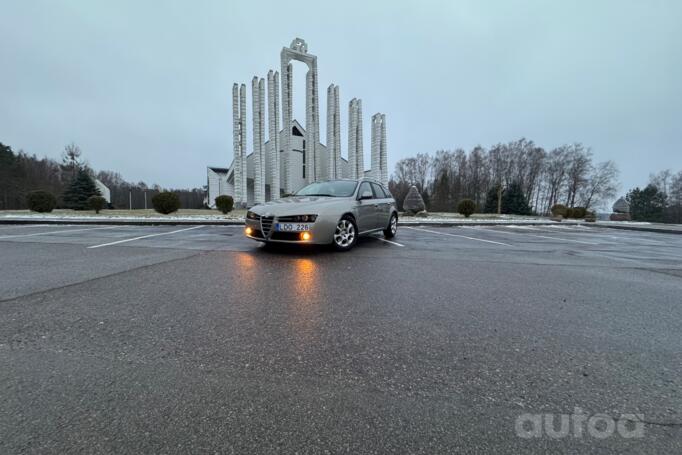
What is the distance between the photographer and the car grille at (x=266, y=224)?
5547 mm

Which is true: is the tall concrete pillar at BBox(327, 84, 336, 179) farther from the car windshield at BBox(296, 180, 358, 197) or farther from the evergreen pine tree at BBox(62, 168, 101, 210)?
the evergreen pine tree at BBox(62, 168, 101, 210)

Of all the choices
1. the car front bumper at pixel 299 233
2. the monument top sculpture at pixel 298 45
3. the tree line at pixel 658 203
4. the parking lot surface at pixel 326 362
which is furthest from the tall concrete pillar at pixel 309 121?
the tree line at pixel 658 203

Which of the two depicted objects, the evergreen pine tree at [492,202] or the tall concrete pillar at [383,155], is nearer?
the tall concrete pillar at [383,155]

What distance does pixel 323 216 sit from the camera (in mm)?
5535

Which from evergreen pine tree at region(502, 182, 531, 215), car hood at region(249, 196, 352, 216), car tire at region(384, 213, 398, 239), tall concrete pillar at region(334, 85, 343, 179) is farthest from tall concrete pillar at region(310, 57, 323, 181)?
evergreen pine tree at region(502, 182, 531, 215)

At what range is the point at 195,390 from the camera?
1631 millimetres

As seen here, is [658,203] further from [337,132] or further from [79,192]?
[79,192]

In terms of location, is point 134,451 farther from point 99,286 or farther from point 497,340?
point 99,286

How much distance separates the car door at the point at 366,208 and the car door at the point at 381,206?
0.20 meters

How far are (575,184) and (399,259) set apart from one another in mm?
65054

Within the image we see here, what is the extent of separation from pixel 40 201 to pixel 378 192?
2584cm

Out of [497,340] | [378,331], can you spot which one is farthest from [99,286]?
[497,340]

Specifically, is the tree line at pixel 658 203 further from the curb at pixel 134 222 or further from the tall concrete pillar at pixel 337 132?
the curb at pixel 134 222

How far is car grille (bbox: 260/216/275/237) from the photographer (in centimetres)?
555
